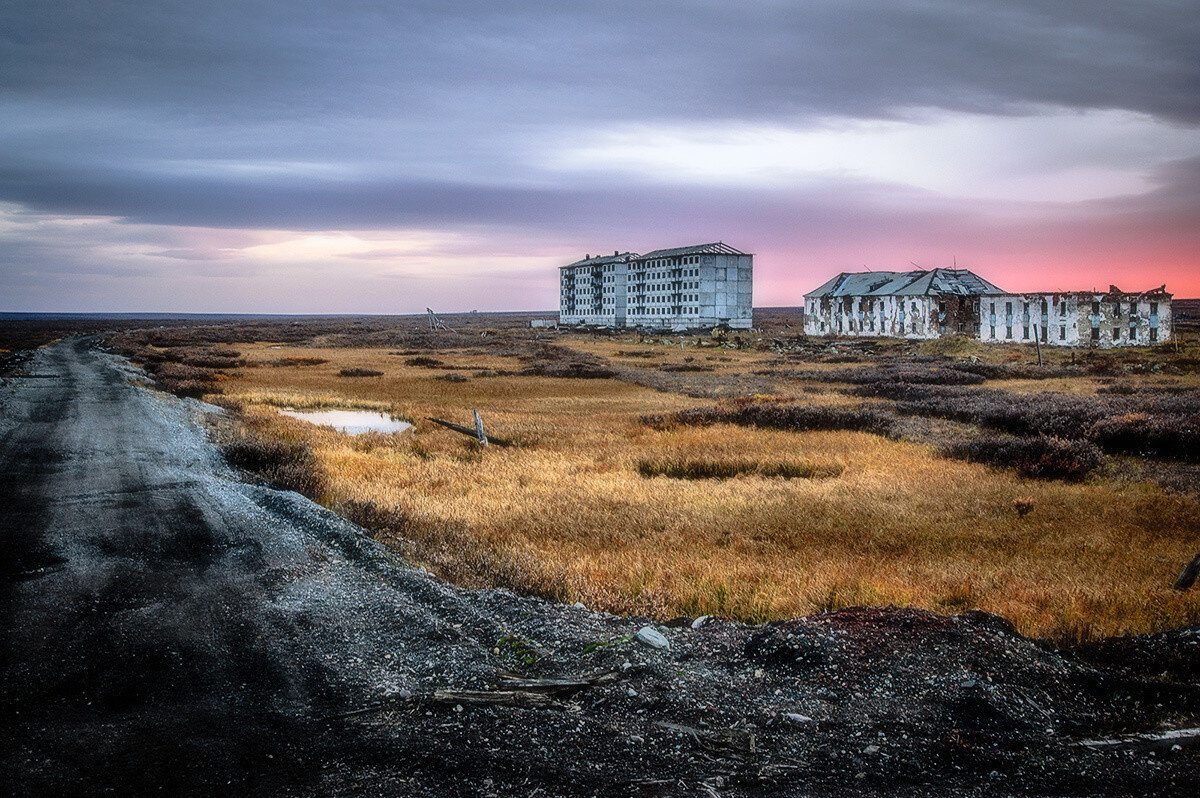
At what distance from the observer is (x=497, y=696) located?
560cm

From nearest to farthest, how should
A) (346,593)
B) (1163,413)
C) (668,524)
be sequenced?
(346,593)
(668,524)
(1163,413)

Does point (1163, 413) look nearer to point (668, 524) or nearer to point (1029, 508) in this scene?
point (1029, 508)

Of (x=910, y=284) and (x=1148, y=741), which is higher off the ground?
(x=910, y=284)

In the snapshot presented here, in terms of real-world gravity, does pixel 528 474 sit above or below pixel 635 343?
below

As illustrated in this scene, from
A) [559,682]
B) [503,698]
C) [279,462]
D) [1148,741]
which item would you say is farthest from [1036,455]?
[279,462]

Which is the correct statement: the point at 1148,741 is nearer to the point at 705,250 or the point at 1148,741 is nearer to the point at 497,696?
the point at 497,696

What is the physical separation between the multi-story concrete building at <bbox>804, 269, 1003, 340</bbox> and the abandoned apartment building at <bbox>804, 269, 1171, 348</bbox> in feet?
0.32

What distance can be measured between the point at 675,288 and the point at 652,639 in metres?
98.4

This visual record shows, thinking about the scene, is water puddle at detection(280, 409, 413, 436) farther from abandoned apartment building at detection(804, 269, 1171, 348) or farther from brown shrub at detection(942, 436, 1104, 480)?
abandoned apartment building at detection(804, 269, 1171, 348)

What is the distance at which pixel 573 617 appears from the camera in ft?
24.0

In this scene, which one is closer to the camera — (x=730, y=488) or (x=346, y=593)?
(x=346, y=593)

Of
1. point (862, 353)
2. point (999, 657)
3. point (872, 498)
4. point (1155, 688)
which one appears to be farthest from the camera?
point (862, 353)

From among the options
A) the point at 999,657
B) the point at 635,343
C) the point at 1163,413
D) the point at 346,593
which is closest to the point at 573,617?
the point at 346,593

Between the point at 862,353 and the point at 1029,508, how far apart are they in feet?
163
